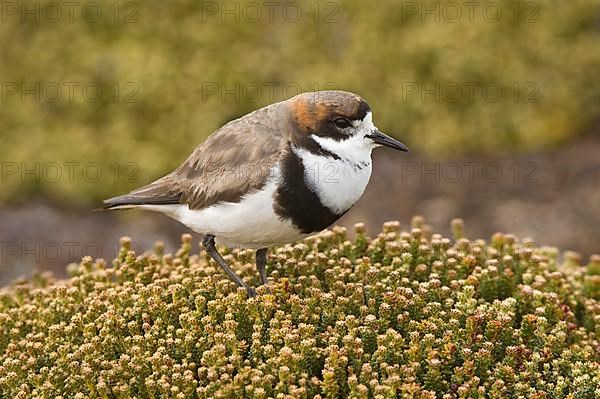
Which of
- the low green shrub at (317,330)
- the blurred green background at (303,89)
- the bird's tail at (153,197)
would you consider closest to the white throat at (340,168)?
the low green shrub at (317,330)

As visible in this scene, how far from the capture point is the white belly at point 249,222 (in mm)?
5598

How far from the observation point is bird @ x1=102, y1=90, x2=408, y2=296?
557cm

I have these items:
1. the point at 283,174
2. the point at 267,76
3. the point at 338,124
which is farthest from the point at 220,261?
the point at 267,76

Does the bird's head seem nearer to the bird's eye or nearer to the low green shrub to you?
the bird's eye

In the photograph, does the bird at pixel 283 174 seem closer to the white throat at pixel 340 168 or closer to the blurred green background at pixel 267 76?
the white throat at pixel 340 168

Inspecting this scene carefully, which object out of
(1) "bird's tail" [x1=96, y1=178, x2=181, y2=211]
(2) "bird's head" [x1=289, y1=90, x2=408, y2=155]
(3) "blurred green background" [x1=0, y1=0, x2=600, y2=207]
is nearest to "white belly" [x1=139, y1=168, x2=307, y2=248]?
(1) "bird's tail" [x1=96, y1=178, x2=181, y2=211]

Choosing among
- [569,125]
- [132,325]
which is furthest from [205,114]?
[132,325]

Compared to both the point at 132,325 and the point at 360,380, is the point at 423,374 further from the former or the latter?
the point at 132,325

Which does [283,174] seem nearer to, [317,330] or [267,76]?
[317,330]

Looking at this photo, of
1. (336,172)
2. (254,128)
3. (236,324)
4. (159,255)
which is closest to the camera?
(236,324)

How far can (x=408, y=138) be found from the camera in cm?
1157

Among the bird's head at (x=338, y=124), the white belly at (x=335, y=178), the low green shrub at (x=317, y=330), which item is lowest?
the low green shrub at (x=317, y=330)

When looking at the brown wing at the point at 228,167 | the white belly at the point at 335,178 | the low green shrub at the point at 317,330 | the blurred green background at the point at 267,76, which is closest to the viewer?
the low green shrub at the point at 317,330

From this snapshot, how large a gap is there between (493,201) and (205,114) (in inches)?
144
